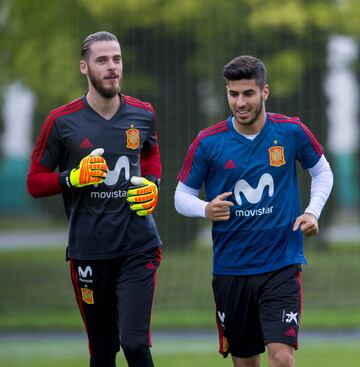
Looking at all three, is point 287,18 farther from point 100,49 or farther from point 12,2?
point 100,49

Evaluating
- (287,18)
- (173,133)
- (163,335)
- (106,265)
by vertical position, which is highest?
(287,18)

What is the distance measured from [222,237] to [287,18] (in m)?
8.44

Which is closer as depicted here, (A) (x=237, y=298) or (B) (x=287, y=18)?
(A) (x=237, y=298)

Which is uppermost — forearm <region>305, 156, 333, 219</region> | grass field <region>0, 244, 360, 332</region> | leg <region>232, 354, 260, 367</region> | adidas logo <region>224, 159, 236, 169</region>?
adidas logo <region>224, 159, 236, 169</region>

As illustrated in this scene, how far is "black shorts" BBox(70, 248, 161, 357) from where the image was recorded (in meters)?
6.19

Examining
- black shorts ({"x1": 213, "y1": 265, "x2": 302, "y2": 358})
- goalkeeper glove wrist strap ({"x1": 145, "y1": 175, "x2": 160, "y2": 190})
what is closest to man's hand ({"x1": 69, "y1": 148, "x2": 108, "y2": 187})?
goalkeeper glove wrist strap ({"x1": 145, "y1": 175, "x2": 160, "y2": 190})

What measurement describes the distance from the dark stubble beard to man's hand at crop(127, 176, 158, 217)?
0.53 metres

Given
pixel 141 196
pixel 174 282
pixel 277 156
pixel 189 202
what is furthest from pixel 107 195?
pixel 174 282

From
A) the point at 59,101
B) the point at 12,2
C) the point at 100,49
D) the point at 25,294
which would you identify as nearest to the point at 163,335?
the point at 25,294

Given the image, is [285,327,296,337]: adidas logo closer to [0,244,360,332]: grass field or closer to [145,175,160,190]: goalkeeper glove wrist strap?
[145,175,160,190]: goalkeeper glove wrist strap

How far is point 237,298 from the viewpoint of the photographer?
20.2ft

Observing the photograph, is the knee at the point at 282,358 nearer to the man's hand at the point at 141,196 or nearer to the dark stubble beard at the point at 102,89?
the man's hand at the point at 141,196

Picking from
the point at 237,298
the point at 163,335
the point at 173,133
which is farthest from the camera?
the point at 173,133

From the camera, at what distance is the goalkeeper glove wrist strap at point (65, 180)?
20.2 ft
